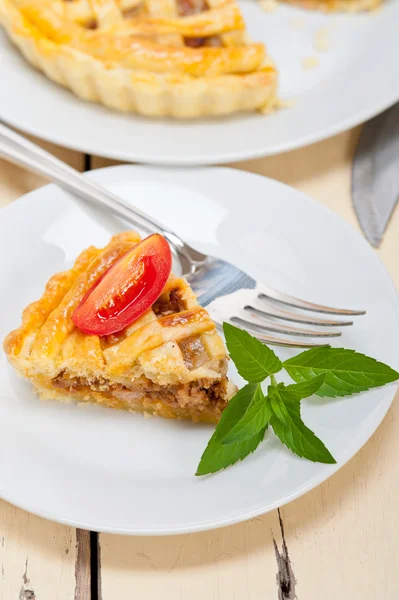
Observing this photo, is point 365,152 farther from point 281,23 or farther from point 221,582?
point 221,582

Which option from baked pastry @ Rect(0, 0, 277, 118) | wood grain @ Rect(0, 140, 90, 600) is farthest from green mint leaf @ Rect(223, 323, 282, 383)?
baked pastry @ Rect(0, 0, 277, 118)

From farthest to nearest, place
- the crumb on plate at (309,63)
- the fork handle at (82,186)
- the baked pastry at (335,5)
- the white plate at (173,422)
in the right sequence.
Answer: the baked pastry at (335,5)
the crumb on plate at (309,63)
the fork handle at (82,186)
the white plate at (173,422)

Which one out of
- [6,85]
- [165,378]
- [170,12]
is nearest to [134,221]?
[165,378]

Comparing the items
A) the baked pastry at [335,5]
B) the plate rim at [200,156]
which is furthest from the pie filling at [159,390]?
the baked pastry at [335,5]

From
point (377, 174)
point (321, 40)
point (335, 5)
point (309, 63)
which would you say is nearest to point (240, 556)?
point (377, 174)

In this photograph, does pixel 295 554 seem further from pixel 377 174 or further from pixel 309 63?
pixel 309 63

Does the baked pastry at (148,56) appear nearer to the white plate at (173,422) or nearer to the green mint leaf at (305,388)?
the white plate at (173,422)
